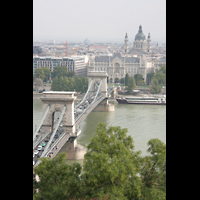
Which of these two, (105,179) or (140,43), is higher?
(140,43)

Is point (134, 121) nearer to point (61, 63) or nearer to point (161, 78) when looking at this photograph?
point (161, 78)

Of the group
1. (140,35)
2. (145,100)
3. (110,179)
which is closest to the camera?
(110,179)

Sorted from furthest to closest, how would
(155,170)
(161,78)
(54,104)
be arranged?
1. (161,78)
2. (54,104)
3. (155,170)

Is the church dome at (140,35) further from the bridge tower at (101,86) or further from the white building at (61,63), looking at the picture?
the bridge tower at (101,86)

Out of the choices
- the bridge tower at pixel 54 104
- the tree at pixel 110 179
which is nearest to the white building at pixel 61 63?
the bridge tower at pixel 54 104

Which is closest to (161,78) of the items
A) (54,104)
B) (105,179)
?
(54,104)

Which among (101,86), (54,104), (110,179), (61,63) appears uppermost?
(61,63)

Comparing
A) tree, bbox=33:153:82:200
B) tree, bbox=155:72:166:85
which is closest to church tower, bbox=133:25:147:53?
tree, bbox=155:72:166:85

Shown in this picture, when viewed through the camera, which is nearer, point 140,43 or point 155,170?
point 155,170
